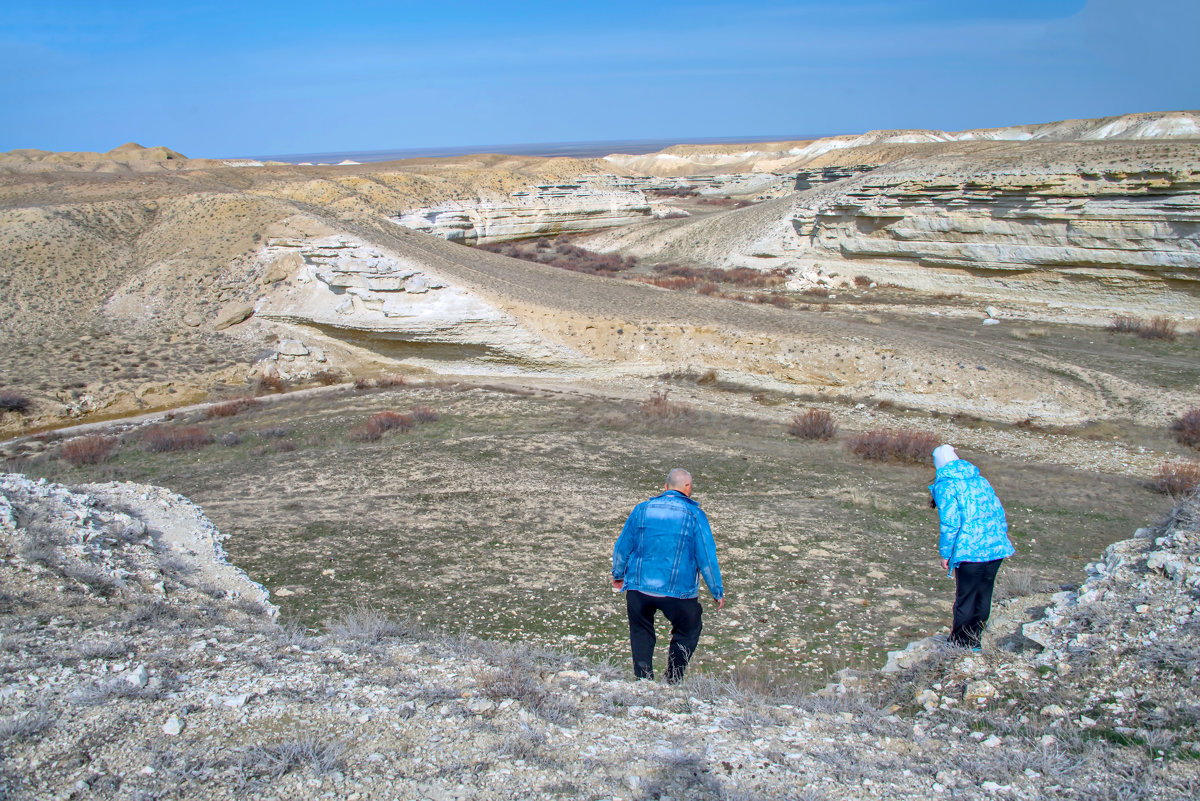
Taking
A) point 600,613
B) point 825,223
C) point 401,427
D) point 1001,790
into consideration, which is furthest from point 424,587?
point 825,223

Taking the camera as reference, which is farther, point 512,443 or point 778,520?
point 512,443

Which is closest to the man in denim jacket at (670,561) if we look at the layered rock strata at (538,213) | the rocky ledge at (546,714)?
the rocky ledge at (546,714)

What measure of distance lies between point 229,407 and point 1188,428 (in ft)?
58.9

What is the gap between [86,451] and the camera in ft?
40.7

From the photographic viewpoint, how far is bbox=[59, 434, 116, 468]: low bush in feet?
40.4

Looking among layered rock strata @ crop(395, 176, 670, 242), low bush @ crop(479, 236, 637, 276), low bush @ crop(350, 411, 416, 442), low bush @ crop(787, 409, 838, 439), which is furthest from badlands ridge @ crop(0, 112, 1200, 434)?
layered rock strata @ crop(395, 176, 670, 242)

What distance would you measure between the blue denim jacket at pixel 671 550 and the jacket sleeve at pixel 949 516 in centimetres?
163

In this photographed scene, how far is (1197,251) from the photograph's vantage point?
18.9 metres

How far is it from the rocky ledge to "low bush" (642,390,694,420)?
27.8 ft

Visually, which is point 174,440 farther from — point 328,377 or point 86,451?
point 328,377

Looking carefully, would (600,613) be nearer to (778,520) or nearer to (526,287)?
(778,520)

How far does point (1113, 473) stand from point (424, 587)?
10.3 m

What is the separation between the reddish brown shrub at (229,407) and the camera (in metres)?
15.1

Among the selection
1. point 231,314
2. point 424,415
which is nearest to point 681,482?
point 424,415
